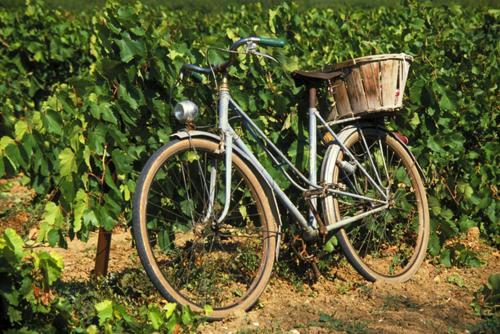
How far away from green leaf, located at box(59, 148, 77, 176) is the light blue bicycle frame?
0.74 metres

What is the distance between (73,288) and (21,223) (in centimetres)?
224

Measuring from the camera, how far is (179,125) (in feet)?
15.8

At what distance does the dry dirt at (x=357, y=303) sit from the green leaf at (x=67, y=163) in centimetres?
93

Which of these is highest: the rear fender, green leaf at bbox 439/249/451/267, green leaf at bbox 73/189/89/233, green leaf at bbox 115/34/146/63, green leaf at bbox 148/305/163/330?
green leaf at bbox 115/34/146/63

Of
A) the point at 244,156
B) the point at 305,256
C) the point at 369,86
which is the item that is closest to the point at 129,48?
the point at 244,156

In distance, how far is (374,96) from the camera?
5.08 meters

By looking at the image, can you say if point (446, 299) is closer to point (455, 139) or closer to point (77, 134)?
point (455, 139)

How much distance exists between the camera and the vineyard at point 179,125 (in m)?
4.46

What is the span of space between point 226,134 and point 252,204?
74cm

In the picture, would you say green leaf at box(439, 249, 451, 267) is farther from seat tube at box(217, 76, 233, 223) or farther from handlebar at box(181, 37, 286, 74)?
handlebar at box(181, 37, 286, 74)

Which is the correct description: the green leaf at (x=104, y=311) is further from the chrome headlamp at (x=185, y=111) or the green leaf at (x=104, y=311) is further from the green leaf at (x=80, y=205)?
the chrome headlamp at (x=185, y=111)

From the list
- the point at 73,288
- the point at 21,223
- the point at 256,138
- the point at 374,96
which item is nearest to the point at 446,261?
the point at 374,96

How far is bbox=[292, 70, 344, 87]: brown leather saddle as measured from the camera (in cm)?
495

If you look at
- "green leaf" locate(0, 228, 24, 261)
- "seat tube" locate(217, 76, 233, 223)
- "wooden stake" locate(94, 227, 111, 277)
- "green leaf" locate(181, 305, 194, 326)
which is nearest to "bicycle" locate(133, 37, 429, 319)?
"seat tube" locate(217, 76, 233, 223)
